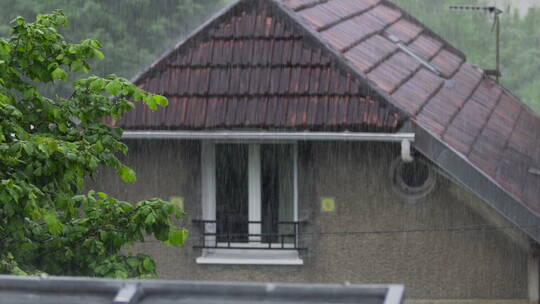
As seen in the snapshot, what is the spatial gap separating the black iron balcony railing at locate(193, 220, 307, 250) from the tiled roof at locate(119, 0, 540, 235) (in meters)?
1.12

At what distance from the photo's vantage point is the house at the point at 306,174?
11.2 m

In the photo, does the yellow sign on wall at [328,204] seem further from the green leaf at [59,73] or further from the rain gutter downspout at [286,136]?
the green leaf at [59,73]

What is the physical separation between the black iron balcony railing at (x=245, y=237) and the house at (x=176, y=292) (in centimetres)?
764

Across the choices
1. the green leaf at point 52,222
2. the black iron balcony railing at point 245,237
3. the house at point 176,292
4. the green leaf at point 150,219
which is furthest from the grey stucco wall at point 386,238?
the house at point 176,292

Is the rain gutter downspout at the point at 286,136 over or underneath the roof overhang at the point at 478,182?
over

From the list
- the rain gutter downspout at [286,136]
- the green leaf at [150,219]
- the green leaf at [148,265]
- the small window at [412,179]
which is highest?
the rain gutter downspout at [286,136]

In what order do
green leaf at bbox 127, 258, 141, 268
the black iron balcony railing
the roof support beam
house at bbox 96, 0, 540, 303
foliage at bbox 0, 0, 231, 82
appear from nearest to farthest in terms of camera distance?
green leaf at bbox 127, 258, 141, 268, the roof support beam, house at bbox 96, 0, 540, 303, the black iron balcony railing, foliage at bbox 0, 0, 231, 82

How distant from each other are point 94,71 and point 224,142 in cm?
2955

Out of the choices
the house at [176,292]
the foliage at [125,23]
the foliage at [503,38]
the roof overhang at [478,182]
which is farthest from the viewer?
the foliage at [503,38]

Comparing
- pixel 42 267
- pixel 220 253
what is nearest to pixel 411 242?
pixel 220 253

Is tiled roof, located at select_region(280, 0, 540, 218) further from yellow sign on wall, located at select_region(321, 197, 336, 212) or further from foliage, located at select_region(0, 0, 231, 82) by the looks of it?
foliage, located at select_region(0, 0, 231, 82)

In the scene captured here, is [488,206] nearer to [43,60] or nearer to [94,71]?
[43,60]

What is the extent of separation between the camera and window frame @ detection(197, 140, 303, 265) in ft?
38.0

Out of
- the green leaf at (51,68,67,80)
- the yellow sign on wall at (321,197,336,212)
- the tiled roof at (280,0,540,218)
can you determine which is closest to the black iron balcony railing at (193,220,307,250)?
the yellow sign on wall at (321,197,336,212)
